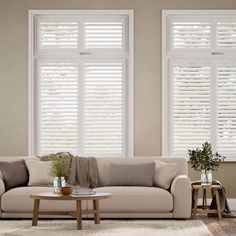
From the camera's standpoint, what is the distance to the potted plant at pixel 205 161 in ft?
29.6

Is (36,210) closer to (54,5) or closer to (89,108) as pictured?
(89,108)

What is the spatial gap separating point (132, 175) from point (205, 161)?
945 millimetres

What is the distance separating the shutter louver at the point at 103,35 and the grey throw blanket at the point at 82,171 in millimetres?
1687

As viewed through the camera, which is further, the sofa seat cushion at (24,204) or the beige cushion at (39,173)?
the beige cushion at (39,173)

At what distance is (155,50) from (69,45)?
1.18 metres

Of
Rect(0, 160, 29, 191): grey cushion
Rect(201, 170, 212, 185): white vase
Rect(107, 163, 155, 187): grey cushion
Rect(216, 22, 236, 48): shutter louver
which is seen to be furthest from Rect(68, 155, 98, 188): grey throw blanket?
Rect(216, 22, 236, 48): shutter louver

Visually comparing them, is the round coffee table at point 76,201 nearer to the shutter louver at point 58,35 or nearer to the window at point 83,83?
the window at point 83,83

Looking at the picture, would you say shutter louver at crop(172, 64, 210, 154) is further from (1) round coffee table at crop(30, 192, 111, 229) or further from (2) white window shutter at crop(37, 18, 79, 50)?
(1) round coffee table at crop(30, 192, 111, 229)

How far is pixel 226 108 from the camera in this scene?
32.5ft

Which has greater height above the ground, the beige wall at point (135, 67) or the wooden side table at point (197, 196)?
the beige wall at point (135, 67)

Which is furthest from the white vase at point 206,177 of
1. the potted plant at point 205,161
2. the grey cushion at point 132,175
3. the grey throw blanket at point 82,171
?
the grey throw blanket at point 82,171

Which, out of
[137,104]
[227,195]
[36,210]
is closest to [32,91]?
[137,104]

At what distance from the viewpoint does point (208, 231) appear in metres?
7.60

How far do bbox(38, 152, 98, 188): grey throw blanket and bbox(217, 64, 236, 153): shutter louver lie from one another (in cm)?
189
